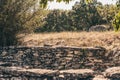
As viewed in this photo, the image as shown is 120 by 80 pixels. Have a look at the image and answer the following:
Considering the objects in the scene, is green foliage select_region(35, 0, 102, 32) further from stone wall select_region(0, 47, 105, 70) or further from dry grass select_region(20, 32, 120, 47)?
stone wall select_region(0, 47, 105, 70)

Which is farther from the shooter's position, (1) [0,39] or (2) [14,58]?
(1) [0,39]

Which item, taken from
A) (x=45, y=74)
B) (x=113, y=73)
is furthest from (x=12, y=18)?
(x=113, y=73)

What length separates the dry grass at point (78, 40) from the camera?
54.5ft

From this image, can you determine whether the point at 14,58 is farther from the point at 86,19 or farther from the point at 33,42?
the point at 86,19

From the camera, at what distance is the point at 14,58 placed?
15.1 m

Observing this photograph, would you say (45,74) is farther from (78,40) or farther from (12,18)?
(12,18)

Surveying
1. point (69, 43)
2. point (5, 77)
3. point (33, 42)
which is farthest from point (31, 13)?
point (5, 77)

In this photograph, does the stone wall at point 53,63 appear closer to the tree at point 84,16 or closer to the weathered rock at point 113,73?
the weathered rock at point 113,73

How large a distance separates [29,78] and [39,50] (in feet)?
6.08

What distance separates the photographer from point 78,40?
17531 millimetres

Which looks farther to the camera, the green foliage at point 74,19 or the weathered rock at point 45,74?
the green foliage at point 74,19

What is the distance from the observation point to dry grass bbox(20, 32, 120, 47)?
16.6 m

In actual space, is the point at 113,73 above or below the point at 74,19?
below

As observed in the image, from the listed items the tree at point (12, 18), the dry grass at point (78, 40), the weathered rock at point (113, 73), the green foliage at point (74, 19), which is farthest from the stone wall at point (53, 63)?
the green foliage at point (74, 19)
